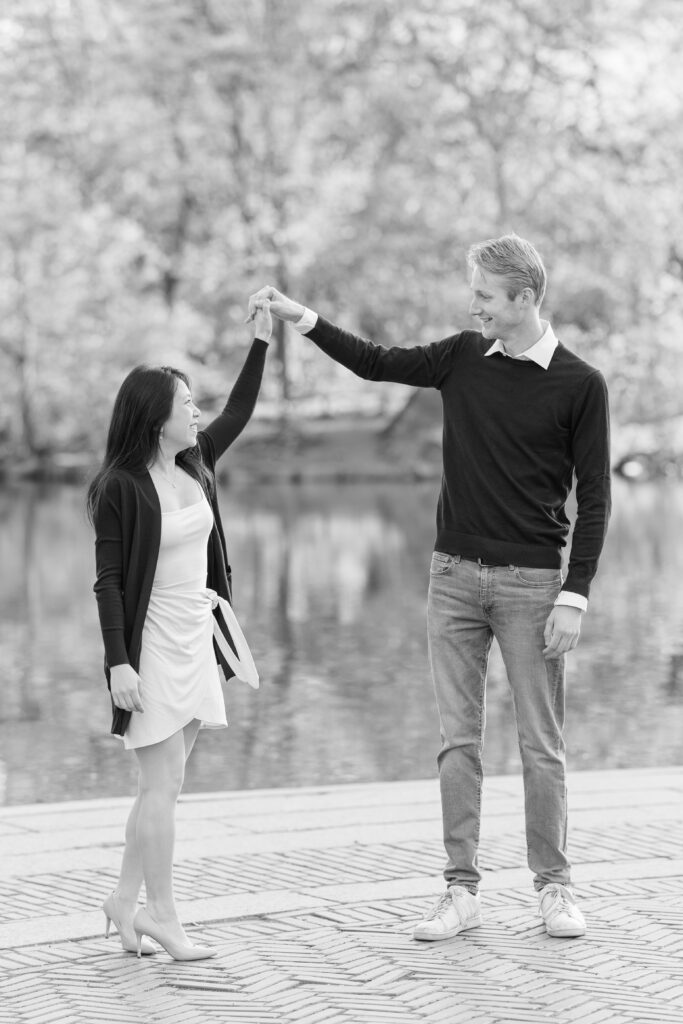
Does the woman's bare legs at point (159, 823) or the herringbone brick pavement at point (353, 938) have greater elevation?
the woman's bare legs at point (159, 823)

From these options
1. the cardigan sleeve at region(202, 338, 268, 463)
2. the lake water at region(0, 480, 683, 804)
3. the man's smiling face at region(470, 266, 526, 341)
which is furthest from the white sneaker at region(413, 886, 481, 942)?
the lake water at region(0, 480, 683, 804)

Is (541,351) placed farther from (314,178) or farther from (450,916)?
(314,178)

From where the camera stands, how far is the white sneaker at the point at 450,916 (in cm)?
455

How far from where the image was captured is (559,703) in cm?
481

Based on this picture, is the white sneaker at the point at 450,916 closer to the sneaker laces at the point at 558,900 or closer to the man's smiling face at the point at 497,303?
the sneaker laces at the point at 558,900

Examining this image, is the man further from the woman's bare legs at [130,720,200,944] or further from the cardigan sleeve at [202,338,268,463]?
the woman's bare legs at [130,720,200,944]

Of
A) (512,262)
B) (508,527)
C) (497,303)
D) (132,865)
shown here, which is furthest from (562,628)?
(132,865)

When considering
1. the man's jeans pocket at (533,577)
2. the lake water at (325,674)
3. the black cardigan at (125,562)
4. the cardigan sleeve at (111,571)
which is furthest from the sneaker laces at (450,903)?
Result: the lake water at (325,674)

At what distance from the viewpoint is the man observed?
15.3 ft

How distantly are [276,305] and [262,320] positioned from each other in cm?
7

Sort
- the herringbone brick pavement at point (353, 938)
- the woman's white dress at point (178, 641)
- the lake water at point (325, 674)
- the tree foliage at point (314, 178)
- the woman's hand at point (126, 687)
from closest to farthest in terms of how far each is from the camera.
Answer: the herringbone brick pavement at point (353, 938) < the woman's hand at point (126, 687) < the woman's white dress at point (178, 641) < the lake water at point (325, 674) < the tree foliage at point (314, 178)

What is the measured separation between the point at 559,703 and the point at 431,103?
1503 inches

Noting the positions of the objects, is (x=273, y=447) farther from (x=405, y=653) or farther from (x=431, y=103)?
(x=405, y=653)

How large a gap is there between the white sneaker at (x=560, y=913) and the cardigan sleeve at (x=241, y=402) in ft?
5.27
